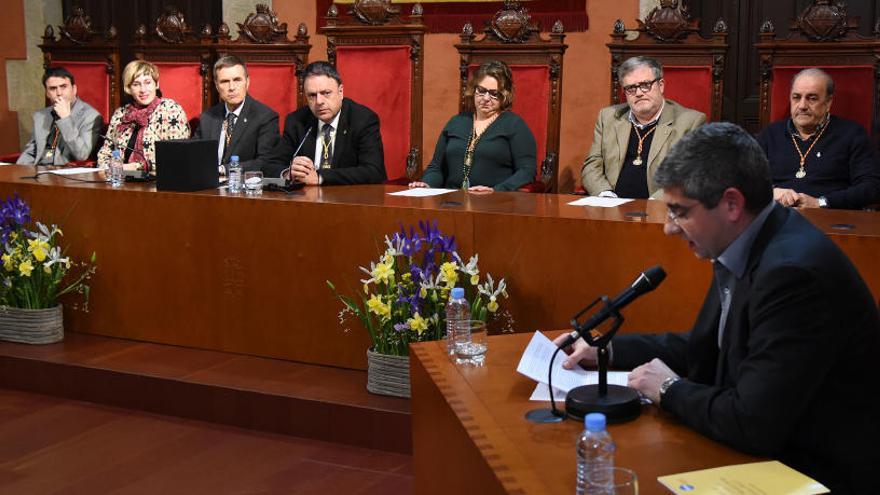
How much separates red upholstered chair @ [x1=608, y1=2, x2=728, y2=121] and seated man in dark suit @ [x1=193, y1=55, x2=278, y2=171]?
4.83 ft

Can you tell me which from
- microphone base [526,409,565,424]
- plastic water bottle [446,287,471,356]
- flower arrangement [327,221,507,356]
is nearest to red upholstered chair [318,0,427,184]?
flower arrangement [327,221,507,356]

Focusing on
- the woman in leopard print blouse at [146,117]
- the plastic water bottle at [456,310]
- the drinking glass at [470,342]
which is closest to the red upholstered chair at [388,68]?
the woman in leopard print blouse at [146,117]

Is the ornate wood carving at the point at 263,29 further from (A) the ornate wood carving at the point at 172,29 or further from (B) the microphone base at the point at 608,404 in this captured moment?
Answer: (B) the microphone base at the point at 608,404

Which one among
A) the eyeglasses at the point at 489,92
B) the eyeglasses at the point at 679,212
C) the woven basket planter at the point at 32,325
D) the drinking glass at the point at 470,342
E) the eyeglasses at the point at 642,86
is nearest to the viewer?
the eyeglasses at the point at 679,212

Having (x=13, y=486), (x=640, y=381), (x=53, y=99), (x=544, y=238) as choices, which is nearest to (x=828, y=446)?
(x=640, y=381)

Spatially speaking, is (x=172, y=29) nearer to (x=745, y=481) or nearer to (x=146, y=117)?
(x=146, y=117)

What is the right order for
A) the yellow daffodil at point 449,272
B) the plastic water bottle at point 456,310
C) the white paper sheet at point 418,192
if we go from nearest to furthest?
the plastic water bottle at point 456,310, the yellow daffodil at point 449,272, the white paper sheet at point 418,192

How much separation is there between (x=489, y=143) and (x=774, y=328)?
8.85 ft

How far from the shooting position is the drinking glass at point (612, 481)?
136cm

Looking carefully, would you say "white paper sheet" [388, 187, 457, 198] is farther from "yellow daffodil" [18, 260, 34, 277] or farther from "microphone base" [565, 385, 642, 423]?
"microphone base" [565, 385, 642, 423]

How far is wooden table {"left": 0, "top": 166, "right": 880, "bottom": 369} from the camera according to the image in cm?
277

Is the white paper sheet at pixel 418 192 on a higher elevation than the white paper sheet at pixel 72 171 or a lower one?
lower

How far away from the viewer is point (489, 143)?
13.5ft

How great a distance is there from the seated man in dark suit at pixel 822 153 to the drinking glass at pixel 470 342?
203cm
